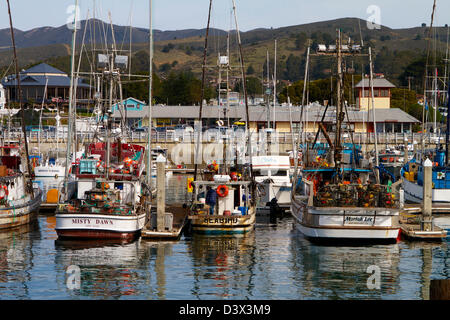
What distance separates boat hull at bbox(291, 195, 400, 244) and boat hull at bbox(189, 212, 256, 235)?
3.84 meters

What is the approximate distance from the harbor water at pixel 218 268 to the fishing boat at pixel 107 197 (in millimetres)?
699

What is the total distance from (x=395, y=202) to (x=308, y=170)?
22.4 feet

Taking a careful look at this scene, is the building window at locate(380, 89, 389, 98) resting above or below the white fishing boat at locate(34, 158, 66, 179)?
above

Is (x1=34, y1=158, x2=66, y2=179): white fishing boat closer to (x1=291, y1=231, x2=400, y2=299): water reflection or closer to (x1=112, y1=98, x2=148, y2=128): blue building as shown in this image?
(x1=112, y1=98, x2=148, y2=128): blue building

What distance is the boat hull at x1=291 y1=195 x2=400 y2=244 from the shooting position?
1351 inches

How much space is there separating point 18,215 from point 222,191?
37.4 ft

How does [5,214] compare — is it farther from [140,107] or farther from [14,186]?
[140,107]

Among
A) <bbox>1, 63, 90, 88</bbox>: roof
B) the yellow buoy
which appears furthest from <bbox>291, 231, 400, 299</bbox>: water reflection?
<bbox>1, 63, 90, 88</bbox>: roof

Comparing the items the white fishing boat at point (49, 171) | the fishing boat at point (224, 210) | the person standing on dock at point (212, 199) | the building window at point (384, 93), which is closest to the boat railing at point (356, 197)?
the fishing boat at point (224, 210)

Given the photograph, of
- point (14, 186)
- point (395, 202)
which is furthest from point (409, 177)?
point (14, 186)

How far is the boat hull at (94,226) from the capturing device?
116 ft

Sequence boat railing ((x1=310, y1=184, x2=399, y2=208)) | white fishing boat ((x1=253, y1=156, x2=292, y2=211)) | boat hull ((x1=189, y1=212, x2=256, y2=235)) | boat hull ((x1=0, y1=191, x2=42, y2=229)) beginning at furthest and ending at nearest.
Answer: white fishing boat ((x1=253, y1=156, x2=292, y2=211))
boat hull ((x1=0, y1=191, x2=42, y2=229))
boat hull ((x1=189, y1=212, x2=256, y2=235))
boat railing ((x1=310, y1=184, x2=399, y2=208))

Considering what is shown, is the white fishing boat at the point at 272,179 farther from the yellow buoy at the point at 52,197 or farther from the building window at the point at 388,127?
the building window at the point at 388,127
